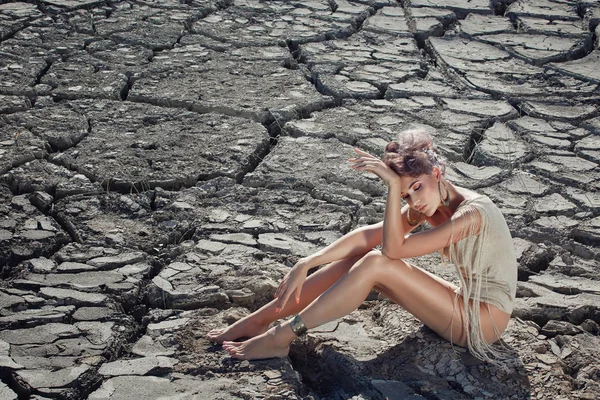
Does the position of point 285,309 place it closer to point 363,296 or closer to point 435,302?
point 363,296

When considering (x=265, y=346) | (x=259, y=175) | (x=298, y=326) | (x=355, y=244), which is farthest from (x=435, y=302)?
(x=259, y=175)

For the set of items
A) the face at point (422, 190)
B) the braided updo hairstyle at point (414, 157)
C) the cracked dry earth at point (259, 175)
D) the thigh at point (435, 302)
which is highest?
the braided updo hairstyle at point (414, 157)

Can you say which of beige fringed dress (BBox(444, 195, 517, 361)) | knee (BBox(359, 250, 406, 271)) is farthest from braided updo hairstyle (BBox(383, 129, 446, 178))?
knee (BBox(359, 250, 406, 271))

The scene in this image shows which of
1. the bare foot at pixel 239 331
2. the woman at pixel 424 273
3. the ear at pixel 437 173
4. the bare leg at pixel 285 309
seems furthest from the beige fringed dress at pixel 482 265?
the bare foot at pixel 239 331

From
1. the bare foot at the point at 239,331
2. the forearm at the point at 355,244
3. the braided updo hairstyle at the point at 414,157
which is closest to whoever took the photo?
the braided updo hairstyle at the point at 414,157

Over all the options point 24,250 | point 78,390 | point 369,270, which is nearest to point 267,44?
point 24,250

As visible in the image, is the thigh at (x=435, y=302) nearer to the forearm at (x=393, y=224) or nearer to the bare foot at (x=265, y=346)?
the forearm at (x=393, y=224)

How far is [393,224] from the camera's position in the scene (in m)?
2.82

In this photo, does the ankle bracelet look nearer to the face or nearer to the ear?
the face

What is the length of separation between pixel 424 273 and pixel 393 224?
229 millimetres

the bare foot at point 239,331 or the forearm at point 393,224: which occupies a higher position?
the forearm at point 393,224

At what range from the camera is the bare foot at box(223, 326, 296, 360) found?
9.27ft

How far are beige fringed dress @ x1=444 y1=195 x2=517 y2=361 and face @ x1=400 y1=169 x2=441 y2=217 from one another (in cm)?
9

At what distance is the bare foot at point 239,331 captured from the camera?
2.92 meters
